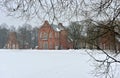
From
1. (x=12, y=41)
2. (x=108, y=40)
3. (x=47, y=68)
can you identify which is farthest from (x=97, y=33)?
(x=12, y=41)

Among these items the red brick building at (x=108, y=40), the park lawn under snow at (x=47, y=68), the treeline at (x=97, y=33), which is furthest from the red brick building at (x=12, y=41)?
the red brick building at (x=108, y=40)

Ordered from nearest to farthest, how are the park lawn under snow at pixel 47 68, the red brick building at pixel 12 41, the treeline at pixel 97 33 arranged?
the treeline at pixel 97 33
the park lawn under snow at pixel 47 68
the red brick building at pixel 12 41

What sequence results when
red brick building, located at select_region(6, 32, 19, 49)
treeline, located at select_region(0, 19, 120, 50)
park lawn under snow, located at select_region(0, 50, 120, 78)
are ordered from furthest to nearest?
red brick building, located at select_region(6, 32, 19, 49)
park lawn under snow, located at select_region(0, 50, 120, 78)
treeline, located at select_region(0, 19, 120, 50)

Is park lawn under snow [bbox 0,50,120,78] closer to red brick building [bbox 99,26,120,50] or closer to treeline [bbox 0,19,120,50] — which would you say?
treeline [bbox 0,19,120,50]

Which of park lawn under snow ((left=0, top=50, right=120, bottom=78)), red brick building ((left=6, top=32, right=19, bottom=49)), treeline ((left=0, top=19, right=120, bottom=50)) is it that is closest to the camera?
treeline ((left=0, top=19, right=120, bottom=50))

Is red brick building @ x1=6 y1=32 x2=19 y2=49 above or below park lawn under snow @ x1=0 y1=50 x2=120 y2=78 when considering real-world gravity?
above

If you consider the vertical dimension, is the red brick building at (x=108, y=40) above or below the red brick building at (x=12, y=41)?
below

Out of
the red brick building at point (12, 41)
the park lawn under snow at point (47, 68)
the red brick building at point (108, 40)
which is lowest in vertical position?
the park lawn under snow at point (47, 68)

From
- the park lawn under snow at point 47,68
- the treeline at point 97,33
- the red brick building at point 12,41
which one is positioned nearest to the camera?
the treeline at point 97,33

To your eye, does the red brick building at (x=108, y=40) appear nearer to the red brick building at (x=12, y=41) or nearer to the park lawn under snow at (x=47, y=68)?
the park lawn under snow at (x=47, y=68)

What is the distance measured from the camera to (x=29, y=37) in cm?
5609

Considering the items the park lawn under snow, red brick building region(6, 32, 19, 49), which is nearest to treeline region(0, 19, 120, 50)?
the park lawn under snow

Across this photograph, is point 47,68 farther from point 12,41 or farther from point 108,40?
point 12,41

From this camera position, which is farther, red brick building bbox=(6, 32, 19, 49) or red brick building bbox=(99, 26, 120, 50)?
red brick building bbox=(6, 32, 19, 49)
